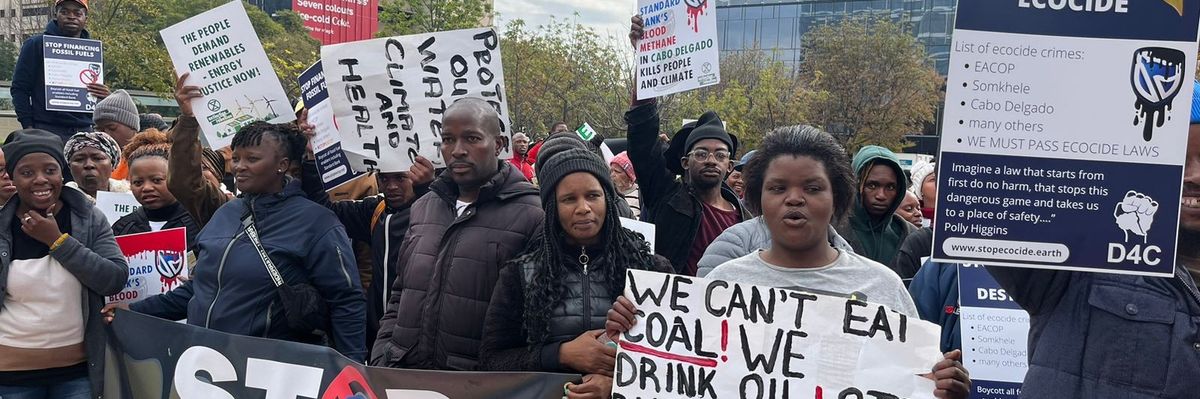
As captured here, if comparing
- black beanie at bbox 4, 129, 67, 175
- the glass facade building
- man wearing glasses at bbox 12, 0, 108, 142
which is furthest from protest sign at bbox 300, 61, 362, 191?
the glass facade building

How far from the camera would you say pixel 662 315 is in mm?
3248

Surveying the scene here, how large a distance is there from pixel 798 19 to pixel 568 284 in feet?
259

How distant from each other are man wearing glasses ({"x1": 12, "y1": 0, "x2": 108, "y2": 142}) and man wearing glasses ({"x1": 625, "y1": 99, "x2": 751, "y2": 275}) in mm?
6107

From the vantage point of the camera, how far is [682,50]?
269 inches

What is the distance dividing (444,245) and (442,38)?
1.78 meters

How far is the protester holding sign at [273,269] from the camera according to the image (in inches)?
174

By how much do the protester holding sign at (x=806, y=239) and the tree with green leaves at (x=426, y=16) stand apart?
27.8m

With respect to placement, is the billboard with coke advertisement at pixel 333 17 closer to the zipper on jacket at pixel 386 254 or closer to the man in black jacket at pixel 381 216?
the man in black jacket at pixel 381 216

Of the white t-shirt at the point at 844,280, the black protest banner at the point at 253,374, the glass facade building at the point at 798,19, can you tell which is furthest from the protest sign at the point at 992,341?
the glass facade building at the point at 798,19

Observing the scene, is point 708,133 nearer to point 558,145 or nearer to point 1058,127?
point 558,145

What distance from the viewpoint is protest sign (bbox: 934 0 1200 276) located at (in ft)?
8.41

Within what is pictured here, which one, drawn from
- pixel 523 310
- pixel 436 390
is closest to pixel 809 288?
pixel 523 310

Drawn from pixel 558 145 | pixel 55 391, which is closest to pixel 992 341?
pixel 558 145

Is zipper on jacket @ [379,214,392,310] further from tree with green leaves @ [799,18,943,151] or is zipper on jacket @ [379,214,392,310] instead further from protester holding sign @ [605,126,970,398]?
tree with green leaves @ [799,18,943,151]
